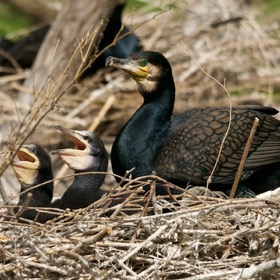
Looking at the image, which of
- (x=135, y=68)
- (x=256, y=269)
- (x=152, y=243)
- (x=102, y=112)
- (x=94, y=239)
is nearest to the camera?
(x=94, y=239)

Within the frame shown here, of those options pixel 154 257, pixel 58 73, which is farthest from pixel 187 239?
pixel 58 73

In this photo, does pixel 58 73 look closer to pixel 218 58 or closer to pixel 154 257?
pixel 218 58

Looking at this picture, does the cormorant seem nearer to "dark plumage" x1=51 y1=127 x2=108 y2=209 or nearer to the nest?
"dark plumage" x1=51 y1=127 x2=108 y2=209

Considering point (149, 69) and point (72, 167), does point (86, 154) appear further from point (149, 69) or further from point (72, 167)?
point (149, 69)

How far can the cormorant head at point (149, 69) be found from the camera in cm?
799

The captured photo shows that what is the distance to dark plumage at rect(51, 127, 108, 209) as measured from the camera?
7.60m

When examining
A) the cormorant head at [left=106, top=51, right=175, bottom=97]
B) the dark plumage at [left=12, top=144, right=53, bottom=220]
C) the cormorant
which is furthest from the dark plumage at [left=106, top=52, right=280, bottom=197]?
the cormorant

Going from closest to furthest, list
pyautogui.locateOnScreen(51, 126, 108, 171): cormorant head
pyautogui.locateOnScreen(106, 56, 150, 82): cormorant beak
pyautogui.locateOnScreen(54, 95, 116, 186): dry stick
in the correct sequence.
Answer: pyautogui.locateOnScreen(51, 126, 108, 171): cormorant head → pyautogui.locateOnScreen(106, 56, 150, 82): cormorant beak → pyautogui.locateOnScreen(54, 95, 116, 186): dry stick

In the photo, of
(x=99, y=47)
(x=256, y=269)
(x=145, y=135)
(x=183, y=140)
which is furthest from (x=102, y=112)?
(x=256, y=269)

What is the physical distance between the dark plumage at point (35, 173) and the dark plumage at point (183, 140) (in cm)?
48

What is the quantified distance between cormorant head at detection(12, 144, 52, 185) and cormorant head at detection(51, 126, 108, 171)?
13cm

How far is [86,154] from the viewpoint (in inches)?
305

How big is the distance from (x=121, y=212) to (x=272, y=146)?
1.49 m

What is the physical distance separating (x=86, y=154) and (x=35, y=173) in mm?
314
